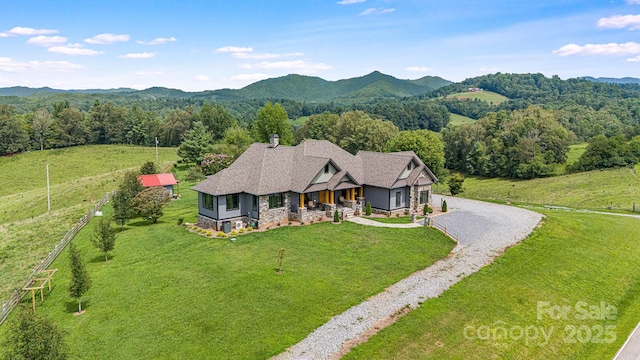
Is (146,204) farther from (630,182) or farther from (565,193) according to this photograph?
(630,182)

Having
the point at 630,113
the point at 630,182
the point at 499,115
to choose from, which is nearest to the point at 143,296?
the point at 630,182

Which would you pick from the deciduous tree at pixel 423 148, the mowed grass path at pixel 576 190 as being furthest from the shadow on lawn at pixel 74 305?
the deciduous tree at pixel 423 148

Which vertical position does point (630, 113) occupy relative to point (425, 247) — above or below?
above

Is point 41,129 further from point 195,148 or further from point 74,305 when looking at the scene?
point 74,305

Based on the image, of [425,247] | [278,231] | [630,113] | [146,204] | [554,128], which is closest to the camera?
[425,247]

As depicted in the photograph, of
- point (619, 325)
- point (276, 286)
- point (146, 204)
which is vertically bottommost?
point (619, 325)

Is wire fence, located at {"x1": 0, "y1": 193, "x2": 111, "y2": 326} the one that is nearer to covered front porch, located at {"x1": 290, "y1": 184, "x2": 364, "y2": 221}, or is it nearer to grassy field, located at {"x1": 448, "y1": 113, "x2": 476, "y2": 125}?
covered front porch, located at {"x1": 290, "y1": 184, "x2": 364, "y2": 221}

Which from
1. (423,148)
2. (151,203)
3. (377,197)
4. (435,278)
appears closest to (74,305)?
(151,203)
